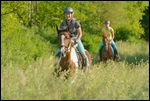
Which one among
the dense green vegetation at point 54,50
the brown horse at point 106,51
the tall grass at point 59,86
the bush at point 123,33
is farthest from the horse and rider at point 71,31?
the bush at point 123,33

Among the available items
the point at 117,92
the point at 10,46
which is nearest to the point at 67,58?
the point at 117,92

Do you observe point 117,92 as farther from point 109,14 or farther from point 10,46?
point 109,14

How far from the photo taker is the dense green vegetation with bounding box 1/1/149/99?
300 inches

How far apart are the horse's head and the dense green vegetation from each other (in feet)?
1.43

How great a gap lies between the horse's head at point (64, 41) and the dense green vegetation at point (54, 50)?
1.43 ft

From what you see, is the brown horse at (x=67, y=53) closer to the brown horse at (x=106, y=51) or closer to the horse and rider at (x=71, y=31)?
the horse and rider at (x=71, y=31)

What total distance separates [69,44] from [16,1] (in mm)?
9913

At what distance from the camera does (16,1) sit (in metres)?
20.5

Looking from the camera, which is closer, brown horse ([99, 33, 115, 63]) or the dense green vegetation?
the dense green vegetation

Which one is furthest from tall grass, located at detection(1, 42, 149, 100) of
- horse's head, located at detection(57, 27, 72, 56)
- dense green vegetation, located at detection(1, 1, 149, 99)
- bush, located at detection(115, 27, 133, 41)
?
bush, located at detection(115, 27, 133, 41)

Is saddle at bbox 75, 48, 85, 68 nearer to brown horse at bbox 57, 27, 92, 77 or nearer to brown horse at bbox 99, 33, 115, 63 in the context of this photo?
brown horse at bbox 57, 27, 92, 77

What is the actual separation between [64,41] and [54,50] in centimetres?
1616

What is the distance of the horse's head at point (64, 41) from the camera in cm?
1078

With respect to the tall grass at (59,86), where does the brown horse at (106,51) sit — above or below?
below
